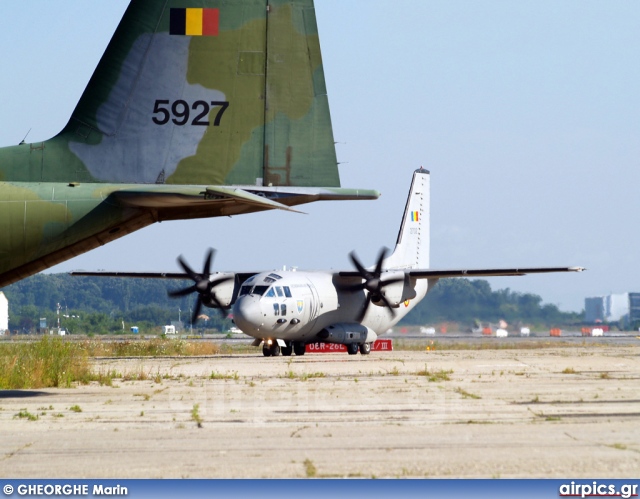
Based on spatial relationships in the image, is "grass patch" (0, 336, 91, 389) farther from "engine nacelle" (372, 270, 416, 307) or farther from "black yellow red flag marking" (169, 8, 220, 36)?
"engine nacelle" (372, 270, 416, 307)

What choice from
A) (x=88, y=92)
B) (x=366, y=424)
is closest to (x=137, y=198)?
(x=88, y=92)

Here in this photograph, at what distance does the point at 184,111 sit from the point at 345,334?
930 inches

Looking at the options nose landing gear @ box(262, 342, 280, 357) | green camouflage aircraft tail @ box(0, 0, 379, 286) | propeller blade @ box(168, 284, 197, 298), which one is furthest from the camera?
propeller blade @ box(168, 284, 197, 298)

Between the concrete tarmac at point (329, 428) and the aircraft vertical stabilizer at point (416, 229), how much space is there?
2118cm

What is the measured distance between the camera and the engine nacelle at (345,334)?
36.0 m

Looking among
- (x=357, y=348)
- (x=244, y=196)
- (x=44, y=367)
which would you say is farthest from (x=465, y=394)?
(x=357, y=348)

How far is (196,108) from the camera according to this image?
1349 cm

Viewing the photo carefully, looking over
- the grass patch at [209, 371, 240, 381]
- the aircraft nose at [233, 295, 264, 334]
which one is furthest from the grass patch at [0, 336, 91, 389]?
the aircraft nose at [233, 295, 264, 334]

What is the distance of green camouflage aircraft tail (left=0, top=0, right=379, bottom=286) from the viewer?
43.1 ft

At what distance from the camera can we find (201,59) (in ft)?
44.1

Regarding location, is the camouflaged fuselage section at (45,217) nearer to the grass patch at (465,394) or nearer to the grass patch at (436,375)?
the grass patch at (465,394)

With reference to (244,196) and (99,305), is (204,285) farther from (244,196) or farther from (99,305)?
(99,305)

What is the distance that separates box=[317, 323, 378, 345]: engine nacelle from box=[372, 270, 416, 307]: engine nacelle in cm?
135

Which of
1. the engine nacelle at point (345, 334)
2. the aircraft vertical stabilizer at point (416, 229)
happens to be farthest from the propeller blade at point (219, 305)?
the aircraft vertical stabilizer at point (416, 229)
